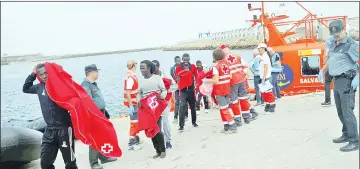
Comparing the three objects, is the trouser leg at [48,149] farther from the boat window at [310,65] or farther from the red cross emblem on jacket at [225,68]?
the boat window at [310,65]

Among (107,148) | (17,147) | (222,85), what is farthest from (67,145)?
(222,85)

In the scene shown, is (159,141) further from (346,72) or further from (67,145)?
(346,72)

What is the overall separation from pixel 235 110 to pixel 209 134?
0.68 m

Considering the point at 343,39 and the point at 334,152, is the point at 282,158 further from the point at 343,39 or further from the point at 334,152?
the point at 343,39

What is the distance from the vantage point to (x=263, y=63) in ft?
25.7

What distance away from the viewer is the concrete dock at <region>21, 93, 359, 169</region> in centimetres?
474

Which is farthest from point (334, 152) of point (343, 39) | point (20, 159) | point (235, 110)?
point (20, 159)

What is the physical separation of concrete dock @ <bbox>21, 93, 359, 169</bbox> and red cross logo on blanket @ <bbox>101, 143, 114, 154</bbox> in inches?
36.5

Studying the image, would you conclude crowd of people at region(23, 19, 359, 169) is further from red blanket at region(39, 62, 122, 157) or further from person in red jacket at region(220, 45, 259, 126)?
A: red blanket at region(39, 62, 122, 157)

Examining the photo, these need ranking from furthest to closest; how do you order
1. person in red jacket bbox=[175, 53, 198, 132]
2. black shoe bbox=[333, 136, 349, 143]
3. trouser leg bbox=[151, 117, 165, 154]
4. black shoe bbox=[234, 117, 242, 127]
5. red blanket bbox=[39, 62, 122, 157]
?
1. person in red jacket bbox=[175, 53, 198, 132]
2. black shoe bbox=[234, 117, 242, 127]
3. trouser leg bbox=[151, 117, 165, 154]
4. black shoe bbox=[333, 136, 349, 143]
5. red blanket bbox=[39, 62, 122, 157]

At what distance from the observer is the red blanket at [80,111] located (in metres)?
4.39

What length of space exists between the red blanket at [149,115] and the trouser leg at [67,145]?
1.38m

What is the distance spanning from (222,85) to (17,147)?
3.86 m

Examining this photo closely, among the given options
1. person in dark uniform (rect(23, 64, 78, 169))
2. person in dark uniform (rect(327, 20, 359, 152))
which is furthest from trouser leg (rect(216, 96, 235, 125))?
person in dark uniform (rect(23, 64, 78, 169))
